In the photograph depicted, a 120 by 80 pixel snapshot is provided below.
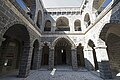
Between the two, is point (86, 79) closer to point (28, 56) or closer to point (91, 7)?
point (28, 56)

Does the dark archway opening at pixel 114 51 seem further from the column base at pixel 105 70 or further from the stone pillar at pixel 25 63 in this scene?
the stone pillar at pixel 25 63

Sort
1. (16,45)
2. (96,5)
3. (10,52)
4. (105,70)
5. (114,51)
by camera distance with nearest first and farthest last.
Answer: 1. (105,70)
2. (96,5)
3. (114,51)
4. (10,52)
5. (16,45)

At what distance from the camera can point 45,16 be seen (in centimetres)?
1105

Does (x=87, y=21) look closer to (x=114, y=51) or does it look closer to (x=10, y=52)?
(x=114, y=51)

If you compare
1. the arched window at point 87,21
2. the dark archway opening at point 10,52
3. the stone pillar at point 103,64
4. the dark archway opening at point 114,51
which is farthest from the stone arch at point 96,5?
the dark archway opening at point 10,52

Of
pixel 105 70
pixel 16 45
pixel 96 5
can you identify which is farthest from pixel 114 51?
pixel 16 45

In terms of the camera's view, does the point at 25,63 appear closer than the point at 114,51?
Yes

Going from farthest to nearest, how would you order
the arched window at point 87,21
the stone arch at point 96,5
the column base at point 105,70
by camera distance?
the arched window at point 87,21, the stone arch at point 96,5, the column base at point 105,70

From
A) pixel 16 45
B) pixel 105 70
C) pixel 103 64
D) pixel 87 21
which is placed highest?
pixel 87 21

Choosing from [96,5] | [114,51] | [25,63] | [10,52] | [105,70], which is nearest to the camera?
[105,70]

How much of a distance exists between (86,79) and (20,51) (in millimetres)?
8920

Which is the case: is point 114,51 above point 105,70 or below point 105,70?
above

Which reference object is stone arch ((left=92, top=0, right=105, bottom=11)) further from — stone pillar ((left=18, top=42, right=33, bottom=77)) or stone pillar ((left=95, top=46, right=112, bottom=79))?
stone pillar ((left=18, top=42, right=33, bottom=77))

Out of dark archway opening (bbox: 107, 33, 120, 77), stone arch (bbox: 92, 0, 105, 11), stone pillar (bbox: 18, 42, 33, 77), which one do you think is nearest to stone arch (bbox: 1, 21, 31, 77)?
stone pillar (bbox: 18, 42, 33, 77)
